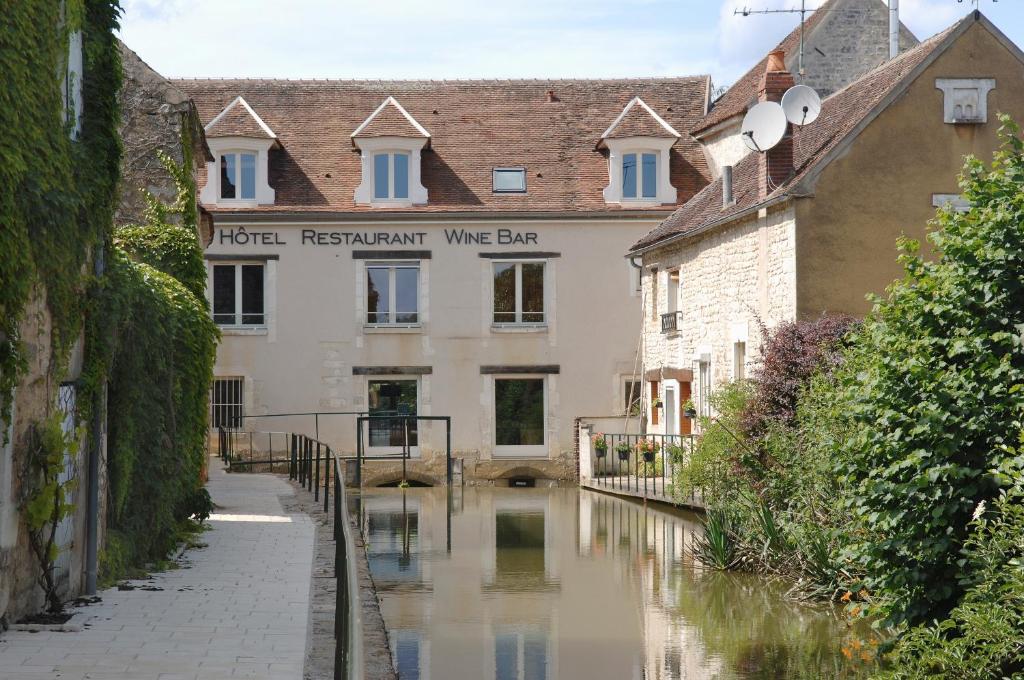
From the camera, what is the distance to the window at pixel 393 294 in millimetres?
28859

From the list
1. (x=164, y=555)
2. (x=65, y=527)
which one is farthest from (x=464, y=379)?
(x=65, y=527)

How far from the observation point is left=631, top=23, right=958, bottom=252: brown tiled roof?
18594mm

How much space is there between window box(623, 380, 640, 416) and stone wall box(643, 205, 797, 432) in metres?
0.78

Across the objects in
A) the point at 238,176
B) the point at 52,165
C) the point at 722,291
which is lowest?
the point at 52,165

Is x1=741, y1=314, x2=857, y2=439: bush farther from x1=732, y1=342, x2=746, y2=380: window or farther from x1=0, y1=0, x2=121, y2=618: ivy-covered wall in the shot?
x1=0, y1=0, x2=121, y2=618: ivy-covered wall

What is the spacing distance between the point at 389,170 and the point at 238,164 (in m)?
3.22

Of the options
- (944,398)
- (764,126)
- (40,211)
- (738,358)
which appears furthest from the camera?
(738,358)

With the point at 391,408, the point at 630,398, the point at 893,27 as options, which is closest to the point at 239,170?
the point at 391,408

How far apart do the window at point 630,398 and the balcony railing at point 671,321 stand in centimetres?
215

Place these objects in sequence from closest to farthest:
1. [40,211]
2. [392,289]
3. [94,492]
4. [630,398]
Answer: [40,211]
[94,492]
[630,398]
[392,289]

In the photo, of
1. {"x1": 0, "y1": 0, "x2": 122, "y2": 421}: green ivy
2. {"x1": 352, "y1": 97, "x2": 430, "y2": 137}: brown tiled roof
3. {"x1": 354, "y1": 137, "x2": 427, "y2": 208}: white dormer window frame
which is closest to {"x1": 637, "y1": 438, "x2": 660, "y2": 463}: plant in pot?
{"x1": 354, "y1": 137, "x2": 427, "y2": 208}: white dormer window frame

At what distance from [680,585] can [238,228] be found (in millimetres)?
16628

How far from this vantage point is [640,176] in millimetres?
28969

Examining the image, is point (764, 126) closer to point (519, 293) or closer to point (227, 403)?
point (519, 293)
